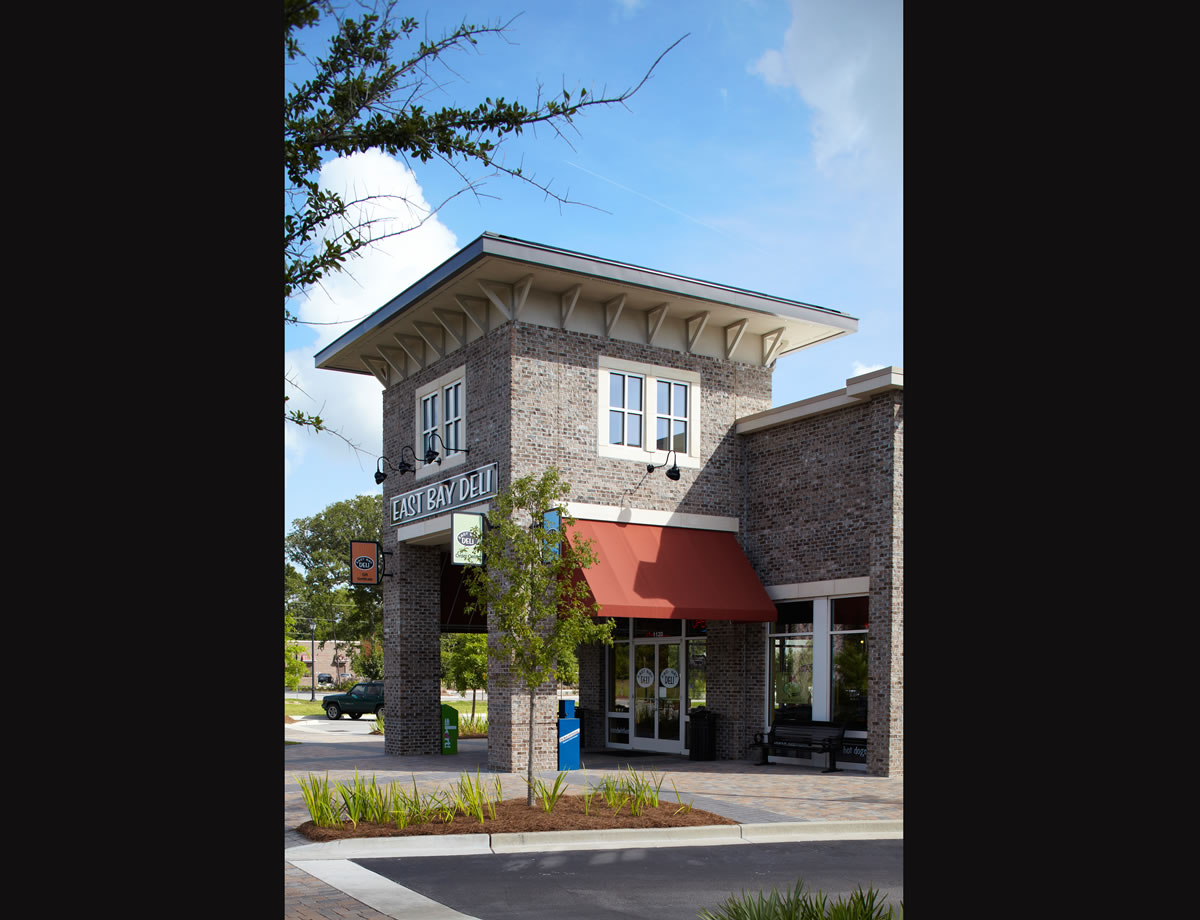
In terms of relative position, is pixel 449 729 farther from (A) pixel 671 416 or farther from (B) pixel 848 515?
(B) pixel 848 515

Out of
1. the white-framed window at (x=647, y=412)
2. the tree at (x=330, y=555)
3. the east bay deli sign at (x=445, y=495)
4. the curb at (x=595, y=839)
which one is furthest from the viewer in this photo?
the tree at (x=330, y=555)

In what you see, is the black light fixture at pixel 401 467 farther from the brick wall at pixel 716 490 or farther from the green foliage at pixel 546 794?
the green foliage at pixel 546 794

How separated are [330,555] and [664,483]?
6408 centimetres

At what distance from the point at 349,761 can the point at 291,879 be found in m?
13.4

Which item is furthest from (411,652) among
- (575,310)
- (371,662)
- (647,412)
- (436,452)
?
(371,662)

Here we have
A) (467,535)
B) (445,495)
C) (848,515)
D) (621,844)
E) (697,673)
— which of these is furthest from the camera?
(697,673)

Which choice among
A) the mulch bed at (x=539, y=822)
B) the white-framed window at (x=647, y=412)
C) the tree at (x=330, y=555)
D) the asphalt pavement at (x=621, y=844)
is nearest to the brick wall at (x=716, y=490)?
the white-framed window at (x=647, y=412)

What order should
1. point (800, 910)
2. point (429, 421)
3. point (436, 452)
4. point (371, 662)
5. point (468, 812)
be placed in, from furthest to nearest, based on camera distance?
point (371, 662), point (429, 421), point (436, 452), point (468, 812), point (800, 910)

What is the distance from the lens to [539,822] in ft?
41.6

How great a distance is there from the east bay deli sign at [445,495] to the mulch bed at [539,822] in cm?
813

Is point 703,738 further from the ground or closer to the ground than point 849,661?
closer to the ground

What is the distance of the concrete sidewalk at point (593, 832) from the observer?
30.6ft
